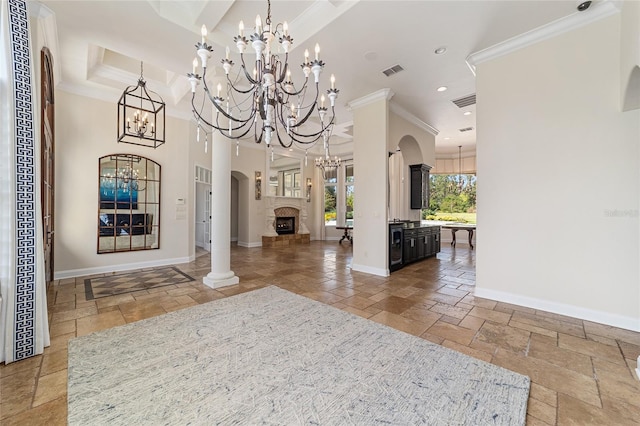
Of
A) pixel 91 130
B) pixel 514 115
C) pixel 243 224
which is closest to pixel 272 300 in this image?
pixel 514 115

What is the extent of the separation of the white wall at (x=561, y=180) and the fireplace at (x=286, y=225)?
693 cm

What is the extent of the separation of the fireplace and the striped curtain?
24.0 ft

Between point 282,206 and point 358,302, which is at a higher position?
point 282,206

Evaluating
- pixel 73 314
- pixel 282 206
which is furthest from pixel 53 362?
pixel 282 206

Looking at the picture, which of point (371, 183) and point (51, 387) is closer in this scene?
point (51, 387)

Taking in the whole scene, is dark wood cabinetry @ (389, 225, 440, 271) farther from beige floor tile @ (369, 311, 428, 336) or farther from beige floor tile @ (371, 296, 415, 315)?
beige floor tile @ (369, 311, 428, 336)

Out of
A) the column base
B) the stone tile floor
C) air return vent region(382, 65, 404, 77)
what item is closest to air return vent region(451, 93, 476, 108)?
air return vent region(382, 65, 404, 77)

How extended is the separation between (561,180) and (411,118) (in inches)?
133

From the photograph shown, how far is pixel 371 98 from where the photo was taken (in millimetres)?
4832

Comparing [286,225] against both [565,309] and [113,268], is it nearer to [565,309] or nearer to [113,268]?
[113,268]

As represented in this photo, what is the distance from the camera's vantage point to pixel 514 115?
3320mm

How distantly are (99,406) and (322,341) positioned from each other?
5.15ft

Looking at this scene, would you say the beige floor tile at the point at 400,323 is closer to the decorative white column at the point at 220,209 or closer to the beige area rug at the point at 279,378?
the beige area rug at the point at 279,378

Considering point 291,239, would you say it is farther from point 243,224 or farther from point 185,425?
point 185,425
